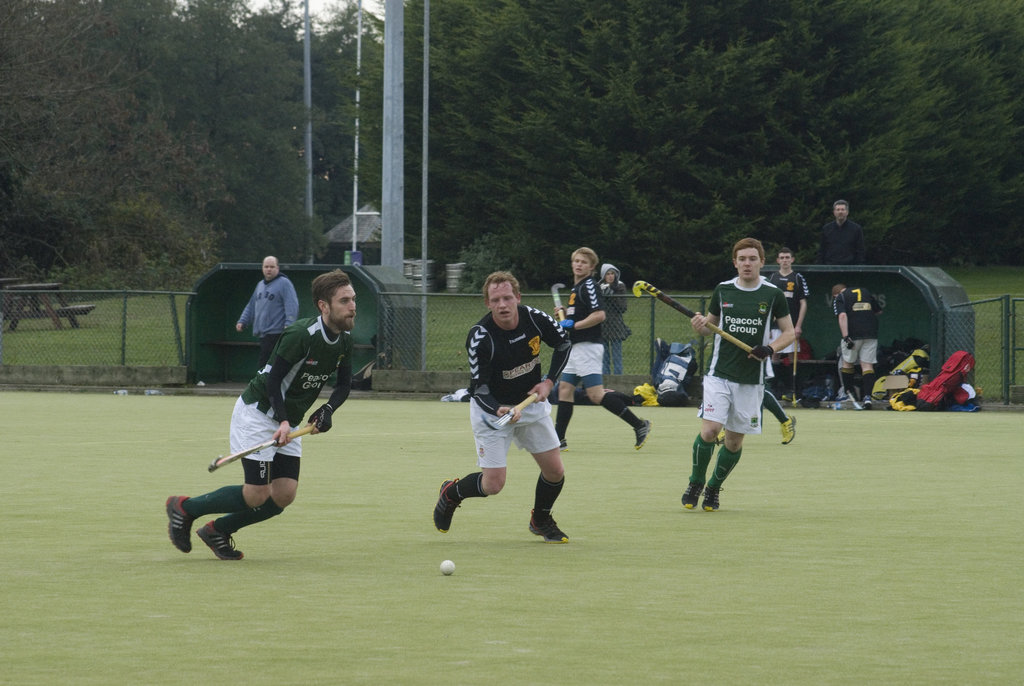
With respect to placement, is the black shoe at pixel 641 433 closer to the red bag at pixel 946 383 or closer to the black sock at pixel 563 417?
the black sock at pixel 563 417

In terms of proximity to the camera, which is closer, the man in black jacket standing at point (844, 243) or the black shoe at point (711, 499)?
the black shoe at point (711, 499)

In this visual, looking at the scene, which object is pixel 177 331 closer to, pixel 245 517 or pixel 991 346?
pixel 991 346

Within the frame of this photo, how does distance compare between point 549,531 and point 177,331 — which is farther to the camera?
point 177,331

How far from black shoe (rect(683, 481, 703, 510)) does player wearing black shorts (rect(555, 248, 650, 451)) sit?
156 inches

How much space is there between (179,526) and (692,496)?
3.75m

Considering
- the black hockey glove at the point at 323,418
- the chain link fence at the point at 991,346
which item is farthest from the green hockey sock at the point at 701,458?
the chain link fence at the point at 991,346

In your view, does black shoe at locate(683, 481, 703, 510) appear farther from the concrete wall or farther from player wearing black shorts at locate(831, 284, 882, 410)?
the concrete wall

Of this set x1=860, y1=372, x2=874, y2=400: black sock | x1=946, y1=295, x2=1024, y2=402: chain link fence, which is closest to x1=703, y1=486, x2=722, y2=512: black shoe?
x1=860, y1=372, x2=874, y2=400: black sock

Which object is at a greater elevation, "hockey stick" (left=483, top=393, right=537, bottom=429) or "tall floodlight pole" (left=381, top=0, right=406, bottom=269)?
"tall floodlight pole" (left=381, top=0, right=406, bottom=269)

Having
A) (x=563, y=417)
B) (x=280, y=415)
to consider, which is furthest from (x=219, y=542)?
(x=563, y=417)

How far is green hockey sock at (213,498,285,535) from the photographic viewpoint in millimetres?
7930

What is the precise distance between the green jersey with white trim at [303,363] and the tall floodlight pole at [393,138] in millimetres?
17705

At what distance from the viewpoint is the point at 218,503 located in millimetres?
7902

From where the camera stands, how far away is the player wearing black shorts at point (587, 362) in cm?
1433
